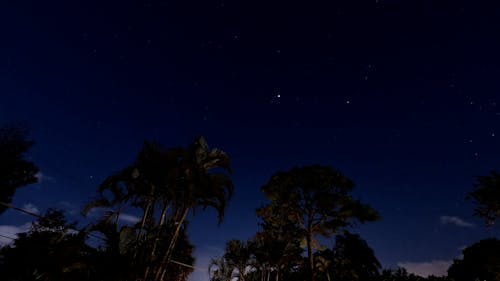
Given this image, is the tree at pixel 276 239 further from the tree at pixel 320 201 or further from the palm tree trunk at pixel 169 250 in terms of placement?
the palm tree trunk at pixel 169 250

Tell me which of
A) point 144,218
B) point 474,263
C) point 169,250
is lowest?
point 169,250

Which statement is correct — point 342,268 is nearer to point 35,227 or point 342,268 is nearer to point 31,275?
point 31,275

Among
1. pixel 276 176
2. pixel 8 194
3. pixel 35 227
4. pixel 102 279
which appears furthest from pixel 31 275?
pixel 8 194

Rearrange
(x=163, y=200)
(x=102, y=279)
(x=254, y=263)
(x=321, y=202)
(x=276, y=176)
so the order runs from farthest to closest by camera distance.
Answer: (x=254, y=263) < (x=276, y=176) < (x=321, y=202) < (x=163, y=200) < (x=102, y=279)

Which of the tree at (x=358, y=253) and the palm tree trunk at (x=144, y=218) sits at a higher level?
the tree at (x=358, y=253)

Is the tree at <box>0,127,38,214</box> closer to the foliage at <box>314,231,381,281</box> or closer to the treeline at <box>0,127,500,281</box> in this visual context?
the treeline at <box>0,127,500,281</box>

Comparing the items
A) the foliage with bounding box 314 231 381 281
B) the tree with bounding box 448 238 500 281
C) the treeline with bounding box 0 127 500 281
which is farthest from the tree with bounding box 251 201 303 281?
the tree with bounding box 448 238 500 281

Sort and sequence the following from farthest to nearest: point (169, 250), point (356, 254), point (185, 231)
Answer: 1. point (356, 254)
2. point (185, 231)
3. point (169, 250)

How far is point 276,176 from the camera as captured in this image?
26.6 metres

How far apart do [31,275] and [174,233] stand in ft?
21.5

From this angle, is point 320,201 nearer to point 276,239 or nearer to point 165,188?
point 276,239

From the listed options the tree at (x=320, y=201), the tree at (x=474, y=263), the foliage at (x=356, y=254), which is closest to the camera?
the tree at (x=320, y=201)

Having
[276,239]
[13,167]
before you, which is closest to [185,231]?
[276,239]

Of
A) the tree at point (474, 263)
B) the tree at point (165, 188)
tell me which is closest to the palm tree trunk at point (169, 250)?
the tree at point (165, 188)
